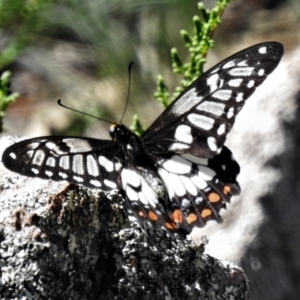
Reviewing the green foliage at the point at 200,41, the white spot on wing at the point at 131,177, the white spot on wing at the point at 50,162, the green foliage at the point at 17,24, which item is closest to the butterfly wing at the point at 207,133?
the white spot on wing at the point at 131,177

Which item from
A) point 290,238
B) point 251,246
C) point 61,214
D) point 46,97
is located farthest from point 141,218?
point 46,97

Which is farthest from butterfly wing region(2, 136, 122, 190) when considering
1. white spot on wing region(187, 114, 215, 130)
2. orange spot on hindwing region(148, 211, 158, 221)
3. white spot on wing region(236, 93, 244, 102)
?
white spot on wing region(236, 93, 244, 102)

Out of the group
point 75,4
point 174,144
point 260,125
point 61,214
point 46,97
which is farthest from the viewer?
point 46,97

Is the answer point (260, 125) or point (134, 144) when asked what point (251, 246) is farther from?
point (134, 144)

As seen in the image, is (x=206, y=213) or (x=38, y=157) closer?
(x=38, y=157)

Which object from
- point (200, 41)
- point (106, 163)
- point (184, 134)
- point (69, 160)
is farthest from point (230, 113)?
point (200, 41)

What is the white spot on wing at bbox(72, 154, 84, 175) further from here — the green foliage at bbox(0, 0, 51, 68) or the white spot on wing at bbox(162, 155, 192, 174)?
the green foliage at bbox(0, 0, 51, 68)

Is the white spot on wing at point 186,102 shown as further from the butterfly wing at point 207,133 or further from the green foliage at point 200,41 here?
the green foliage at point 200,41

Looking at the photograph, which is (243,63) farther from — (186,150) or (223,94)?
(186,150)
